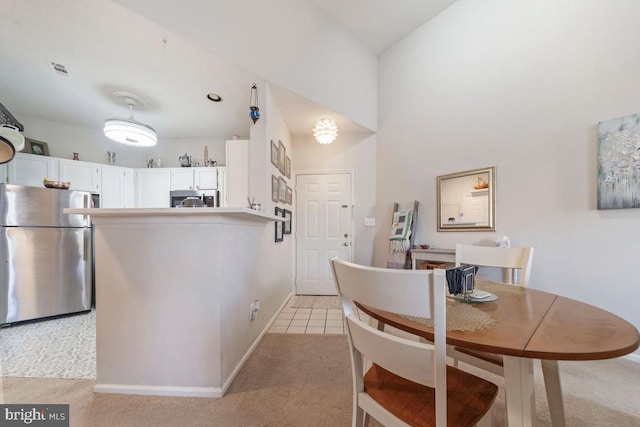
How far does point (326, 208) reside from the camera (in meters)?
3.83

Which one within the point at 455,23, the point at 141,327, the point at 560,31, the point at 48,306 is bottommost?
the point at 48,306

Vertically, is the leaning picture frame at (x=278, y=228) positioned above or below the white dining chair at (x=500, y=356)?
above

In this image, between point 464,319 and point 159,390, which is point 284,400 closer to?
point 159,390

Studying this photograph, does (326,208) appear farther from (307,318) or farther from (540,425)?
(540,425)

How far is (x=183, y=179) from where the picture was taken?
375 centimetres

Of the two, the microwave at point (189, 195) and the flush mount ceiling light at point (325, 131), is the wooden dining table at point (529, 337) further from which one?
the microwave at point (189, 195)

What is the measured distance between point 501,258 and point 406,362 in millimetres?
1178

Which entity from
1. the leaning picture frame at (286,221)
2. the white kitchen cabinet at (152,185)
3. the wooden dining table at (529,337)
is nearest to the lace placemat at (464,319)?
the wooden dining table at (529,337)

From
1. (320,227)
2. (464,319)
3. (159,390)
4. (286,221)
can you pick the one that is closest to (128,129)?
(286,221)

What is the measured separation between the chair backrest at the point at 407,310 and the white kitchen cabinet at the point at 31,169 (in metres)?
4.42

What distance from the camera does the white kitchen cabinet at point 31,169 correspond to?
2913 millimetres

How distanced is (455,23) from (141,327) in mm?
4401

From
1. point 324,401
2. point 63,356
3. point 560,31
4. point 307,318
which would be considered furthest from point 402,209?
point 63,356

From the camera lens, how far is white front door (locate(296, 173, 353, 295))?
12.4 ft
